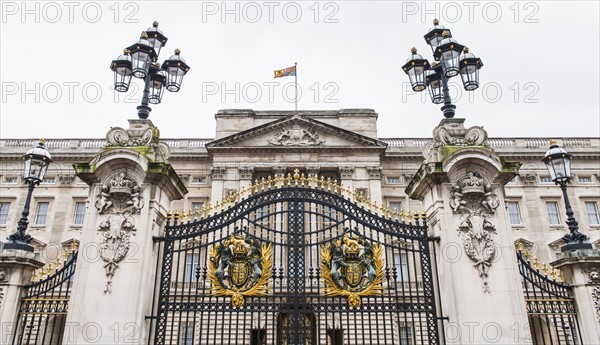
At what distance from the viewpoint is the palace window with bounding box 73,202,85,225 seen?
34.9 m

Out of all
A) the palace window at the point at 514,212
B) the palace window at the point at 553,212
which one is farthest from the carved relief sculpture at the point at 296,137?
the palace window at the point at 553,212

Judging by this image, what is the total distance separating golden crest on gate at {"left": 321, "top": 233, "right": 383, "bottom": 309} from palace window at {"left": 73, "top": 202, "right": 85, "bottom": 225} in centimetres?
3129

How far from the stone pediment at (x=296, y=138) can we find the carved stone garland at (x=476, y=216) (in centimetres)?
2542

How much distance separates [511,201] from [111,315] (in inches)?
1329

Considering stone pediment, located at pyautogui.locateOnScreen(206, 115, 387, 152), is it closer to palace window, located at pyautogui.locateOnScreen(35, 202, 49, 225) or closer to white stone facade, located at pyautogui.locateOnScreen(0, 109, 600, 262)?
white stone facade, located at pyautogui.locateOnScreen(0, 109, 600, 262)

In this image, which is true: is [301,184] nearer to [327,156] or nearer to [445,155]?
[445,155]

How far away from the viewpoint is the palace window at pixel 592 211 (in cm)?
3453

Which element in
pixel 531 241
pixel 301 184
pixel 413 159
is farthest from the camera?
pixel 413 159

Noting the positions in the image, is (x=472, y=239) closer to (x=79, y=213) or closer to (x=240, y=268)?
(x=240, y=268)

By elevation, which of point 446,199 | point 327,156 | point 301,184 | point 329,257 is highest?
point 327,156

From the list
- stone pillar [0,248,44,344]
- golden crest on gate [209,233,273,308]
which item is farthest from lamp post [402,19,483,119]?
stone pillar [0,248,44,344]

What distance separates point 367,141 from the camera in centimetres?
3481

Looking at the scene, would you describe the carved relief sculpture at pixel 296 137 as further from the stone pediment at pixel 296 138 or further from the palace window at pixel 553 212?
the palace window at pixel 553 212

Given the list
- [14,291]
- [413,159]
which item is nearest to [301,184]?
[14,291]
